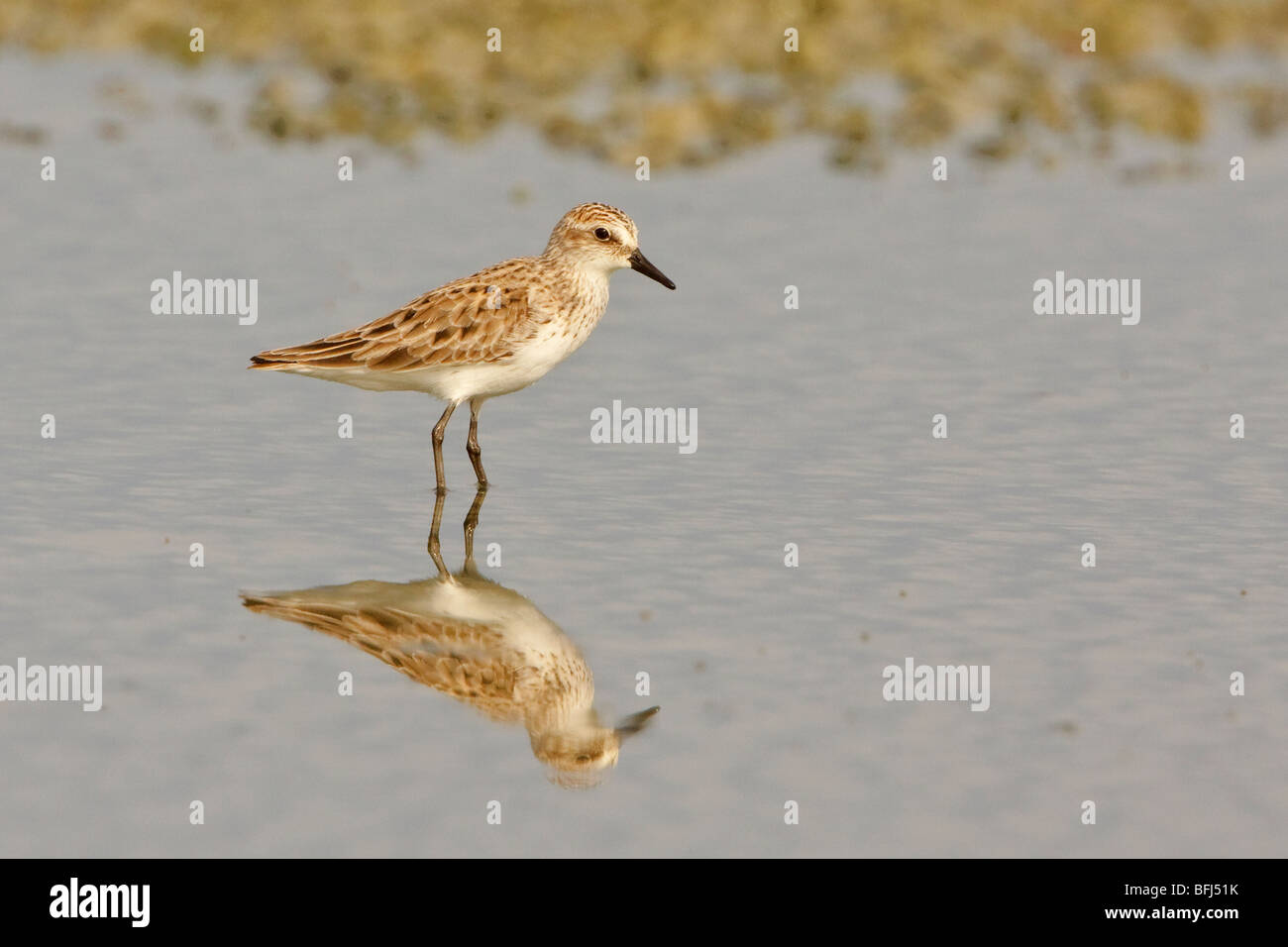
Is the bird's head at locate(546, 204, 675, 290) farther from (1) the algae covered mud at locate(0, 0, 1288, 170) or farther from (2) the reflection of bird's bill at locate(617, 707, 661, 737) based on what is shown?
(1) the algae covered mud at locate(0, 0, 1288, 170)

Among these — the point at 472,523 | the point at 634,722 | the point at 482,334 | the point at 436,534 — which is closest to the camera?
the point at 634,722

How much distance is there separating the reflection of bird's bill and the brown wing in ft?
15.6

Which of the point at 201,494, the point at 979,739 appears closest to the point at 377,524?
the point at 201,494

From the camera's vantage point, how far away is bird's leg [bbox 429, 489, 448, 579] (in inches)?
525

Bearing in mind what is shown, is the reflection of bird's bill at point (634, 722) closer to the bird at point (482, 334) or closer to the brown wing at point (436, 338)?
the bird at point (482, 334)

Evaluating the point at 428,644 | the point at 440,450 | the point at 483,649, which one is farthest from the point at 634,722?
the point at 440,450

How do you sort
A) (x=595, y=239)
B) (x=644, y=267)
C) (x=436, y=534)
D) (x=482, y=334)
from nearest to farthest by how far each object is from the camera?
(x=436, y=534)
(x=482, y=334)
(x=595, y=239)
(x=644, y=267)

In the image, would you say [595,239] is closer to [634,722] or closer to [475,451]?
A: [475,451]

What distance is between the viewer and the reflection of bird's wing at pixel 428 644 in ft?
36.6

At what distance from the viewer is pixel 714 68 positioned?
31.0m

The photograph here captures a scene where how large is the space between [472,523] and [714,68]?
58.6 ft

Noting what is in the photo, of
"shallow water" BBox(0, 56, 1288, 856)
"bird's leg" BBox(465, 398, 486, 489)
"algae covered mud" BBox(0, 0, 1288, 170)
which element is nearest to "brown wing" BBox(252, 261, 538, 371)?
"bird's leg" BBox(465, 398, 486, 489)

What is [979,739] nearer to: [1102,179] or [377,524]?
[377,524]

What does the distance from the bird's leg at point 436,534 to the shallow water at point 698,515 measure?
0.10 meters
